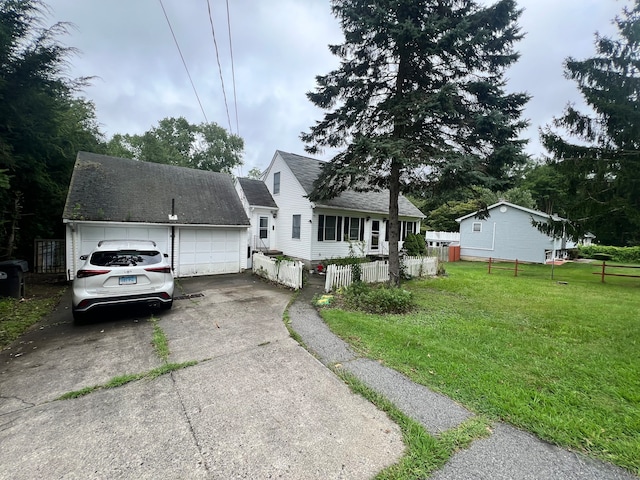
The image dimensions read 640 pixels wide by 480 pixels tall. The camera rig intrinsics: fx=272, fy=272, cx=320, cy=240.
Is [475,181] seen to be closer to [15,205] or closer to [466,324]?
[466,324]

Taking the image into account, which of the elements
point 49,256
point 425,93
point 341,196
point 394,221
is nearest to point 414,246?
point 341,196

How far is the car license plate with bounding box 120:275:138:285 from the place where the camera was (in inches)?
211

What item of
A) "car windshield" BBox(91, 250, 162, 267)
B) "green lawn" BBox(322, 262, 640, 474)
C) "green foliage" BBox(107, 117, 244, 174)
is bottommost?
"green lawn" BBox(322, 262, 640, 474)

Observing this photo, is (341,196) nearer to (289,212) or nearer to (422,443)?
(289,212)

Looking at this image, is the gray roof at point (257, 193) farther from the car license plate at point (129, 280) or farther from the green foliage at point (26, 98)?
the car license plate at point (129, 280)

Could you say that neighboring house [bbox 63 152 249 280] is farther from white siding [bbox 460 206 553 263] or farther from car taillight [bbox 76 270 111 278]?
Result: white siding [bbox 460 206 553 263]

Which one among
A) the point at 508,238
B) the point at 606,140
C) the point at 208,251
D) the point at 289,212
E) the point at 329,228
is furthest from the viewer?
the point at 508,238

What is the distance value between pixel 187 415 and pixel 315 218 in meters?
10.4

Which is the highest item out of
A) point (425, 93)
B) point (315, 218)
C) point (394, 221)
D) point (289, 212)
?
point (425, 93)

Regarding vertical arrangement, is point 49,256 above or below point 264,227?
below

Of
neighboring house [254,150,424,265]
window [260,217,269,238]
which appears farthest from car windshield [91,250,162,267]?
window [260,217,269,238]

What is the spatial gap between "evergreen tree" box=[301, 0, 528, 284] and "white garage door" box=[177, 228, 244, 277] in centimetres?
565

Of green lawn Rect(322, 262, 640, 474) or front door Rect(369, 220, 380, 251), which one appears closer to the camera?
green lawn Rect(322, 262, 640, 474)

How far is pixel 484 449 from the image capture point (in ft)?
7.54
